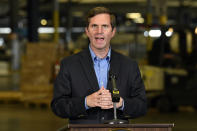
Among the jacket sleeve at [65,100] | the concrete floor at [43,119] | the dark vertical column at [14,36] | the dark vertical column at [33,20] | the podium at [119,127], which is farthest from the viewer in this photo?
the dark vertical column at [14,36]

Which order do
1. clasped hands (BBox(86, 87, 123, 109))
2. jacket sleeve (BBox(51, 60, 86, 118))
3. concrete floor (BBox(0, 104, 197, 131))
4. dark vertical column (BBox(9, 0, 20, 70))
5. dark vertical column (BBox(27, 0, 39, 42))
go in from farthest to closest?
dark vertical column (BBox(9, 0, 20, 70)), dark vertical column (BBox(27, 0, 39, 42)), concrete floor (BBox(0, 104, 197, 131)), jacket sleeve (BBox(51, 60, 86, 118)), clasped hands (BBox(86, 87, 123, 109))

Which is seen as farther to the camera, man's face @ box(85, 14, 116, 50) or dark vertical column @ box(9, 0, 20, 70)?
dark vertical column @ box(9, 0, 20, 70)

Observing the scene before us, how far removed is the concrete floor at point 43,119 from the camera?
1451 cm

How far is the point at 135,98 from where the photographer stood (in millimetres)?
4102

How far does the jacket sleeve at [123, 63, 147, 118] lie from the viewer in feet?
13.2

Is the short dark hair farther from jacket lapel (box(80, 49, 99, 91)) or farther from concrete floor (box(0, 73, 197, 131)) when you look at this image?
concrete floor (box(0, 73, 197, 131))

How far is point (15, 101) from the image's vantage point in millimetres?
21219

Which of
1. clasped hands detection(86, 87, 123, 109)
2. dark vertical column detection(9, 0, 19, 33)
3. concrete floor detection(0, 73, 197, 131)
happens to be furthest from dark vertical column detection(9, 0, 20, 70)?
clasped hands detection(86, 87, 123, 109)

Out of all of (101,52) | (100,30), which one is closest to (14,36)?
(101,52)

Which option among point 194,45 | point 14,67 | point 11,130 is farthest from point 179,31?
point 14,67

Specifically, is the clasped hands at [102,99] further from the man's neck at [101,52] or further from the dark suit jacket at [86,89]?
the man's neck at [101,52]

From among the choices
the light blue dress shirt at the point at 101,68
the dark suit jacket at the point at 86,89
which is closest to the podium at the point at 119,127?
the dark suit jacket at the point at 86,89

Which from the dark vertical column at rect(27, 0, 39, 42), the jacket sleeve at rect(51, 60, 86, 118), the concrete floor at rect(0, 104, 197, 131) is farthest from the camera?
the dark vertical column at rect(27, 0, 39, 42)

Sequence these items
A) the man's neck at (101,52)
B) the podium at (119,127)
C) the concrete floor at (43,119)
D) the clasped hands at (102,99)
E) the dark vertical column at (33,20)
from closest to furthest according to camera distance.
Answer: the podium at (119,127), the clasped hands at (102,99), the man's neck at (101,52), the concrete floor at (43,119), the dark vertical column at (33,20)
